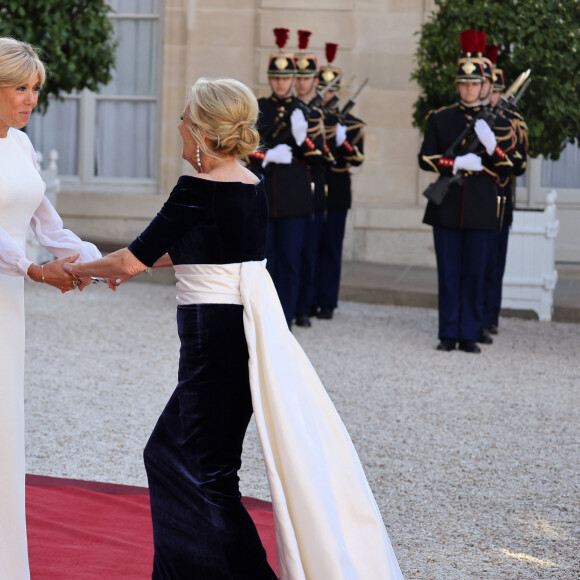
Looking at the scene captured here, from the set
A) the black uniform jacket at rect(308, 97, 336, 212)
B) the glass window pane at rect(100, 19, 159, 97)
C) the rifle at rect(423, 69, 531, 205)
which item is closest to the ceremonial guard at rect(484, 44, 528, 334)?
the rifle at rect(423, 69, 531, 205)

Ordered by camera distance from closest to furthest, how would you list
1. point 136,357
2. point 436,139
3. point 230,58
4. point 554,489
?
point 554,489
point 136,357
point 436,139
point 230,58

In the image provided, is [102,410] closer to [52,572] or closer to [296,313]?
[52,572]

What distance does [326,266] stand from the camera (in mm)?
9586

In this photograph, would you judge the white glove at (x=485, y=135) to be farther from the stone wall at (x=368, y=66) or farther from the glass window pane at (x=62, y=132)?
the glass window pane at (x=62, y=132)

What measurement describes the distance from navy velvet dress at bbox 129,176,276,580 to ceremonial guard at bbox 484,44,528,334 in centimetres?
524

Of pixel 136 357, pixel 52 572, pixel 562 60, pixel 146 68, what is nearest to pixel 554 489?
pixel 52 572

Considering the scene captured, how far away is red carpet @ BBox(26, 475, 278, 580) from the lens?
396 centimetres

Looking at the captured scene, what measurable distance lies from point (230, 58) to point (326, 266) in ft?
12.2

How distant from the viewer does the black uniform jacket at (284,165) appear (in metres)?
8.52

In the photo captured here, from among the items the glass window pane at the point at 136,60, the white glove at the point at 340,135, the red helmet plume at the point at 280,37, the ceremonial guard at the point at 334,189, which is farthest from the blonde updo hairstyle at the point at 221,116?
the glass window pane at the point at 136,60

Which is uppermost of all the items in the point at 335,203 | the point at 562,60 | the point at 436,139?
the point at 562,60

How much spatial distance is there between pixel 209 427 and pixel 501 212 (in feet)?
17.6

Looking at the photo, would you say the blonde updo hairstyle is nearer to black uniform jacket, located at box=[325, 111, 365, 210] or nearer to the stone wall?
black uniform jacket, located at box=[325, 111, 365, 210]

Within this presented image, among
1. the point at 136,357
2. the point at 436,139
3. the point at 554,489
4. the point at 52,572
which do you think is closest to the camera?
the point at 52,572
